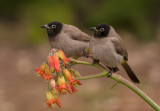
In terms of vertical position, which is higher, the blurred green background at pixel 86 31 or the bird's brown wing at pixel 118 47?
the bird's brown wing at pixel 118 47

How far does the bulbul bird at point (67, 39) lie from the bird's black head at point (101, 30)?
19.4 inches

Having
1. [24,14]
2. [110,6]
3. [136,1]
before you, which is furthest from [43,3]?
[136,1]

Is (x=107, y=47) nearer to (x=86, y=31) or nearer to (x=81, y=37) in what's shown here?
(x=81, y=37)

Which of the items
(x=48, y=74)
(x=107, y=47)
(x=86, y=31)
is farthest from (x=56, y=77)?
(x=86, y=31)

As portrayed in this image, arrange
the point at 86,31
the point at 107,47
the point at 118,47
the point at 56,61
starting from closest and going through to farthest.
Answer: the point at 56,61
the point at 107,47
the point at 118,47
the point at 86,31

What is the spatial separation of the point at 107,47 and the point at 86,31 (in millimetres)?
9284

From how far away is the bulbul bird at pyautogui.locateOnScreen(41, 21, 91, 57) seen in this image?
210 inches

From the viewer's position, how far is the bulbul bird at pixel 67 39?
533cm

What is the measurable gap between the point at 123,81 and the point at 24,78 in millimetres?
8276

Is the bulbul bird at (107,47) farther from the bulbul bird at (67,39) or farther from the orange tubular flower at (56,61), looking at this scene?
the orange tubular flower at (56,61)

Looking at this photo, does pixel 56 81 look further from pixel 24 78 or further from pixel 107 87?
pixel 24 78

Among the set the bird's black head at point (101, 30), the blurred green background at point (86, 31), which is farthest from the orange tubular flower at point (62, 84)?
the blurred green background at point (86, 31)

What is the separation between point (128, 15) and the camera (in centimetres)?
1298

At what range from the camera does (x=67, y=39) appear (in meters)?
5.54
